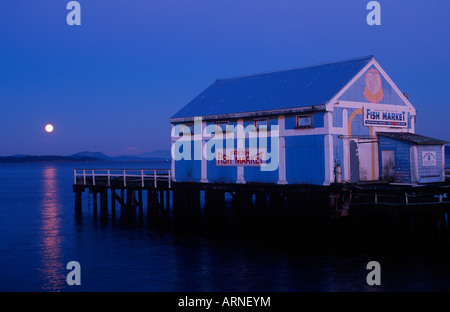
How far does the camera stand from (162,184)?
35219mm

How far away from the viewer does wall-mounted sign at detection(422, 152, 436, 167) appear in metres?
25.9

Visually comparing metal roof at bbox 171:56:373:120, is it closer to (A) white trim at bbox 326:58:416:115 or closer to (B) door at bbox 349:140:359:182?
(A) white trim at bbox 326:58:416:115

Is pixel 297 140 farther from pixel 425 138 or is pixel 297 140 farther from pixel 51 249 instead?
pixel 51 249

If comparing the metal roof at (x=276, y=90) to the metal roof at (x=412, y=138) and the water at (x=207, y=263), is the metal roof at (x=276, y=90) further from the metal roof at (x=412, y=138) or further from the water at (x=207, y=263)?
the water at (x=207, y=263)

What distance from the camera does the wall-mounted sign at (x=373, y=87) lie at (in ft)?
90.9

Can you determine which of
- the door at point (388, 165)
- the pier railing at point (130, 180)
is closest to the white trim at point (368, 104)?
the door at point (388, 165)

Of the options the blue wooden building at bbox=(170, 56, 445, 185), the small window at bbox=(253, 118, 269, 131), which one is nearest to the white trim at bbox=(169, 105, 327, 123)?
the blue wooden building at bbox=(170, 56, 445, 185)

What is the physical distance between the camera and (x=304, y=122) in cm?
2681

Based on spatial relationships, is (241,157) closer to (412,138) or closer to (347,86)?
(347,86)

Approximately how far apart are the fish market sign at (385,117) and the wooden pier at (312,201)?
3.34 m

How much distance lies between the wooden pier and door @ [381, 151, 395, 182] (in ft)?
1.81

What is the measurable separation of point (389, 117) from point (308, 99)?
484 cm

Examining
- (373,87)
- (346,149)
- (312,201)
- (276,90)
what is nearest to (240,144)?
(276,90)

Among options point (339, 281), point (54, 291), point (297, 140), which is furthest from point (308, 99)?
point (54, 291)
